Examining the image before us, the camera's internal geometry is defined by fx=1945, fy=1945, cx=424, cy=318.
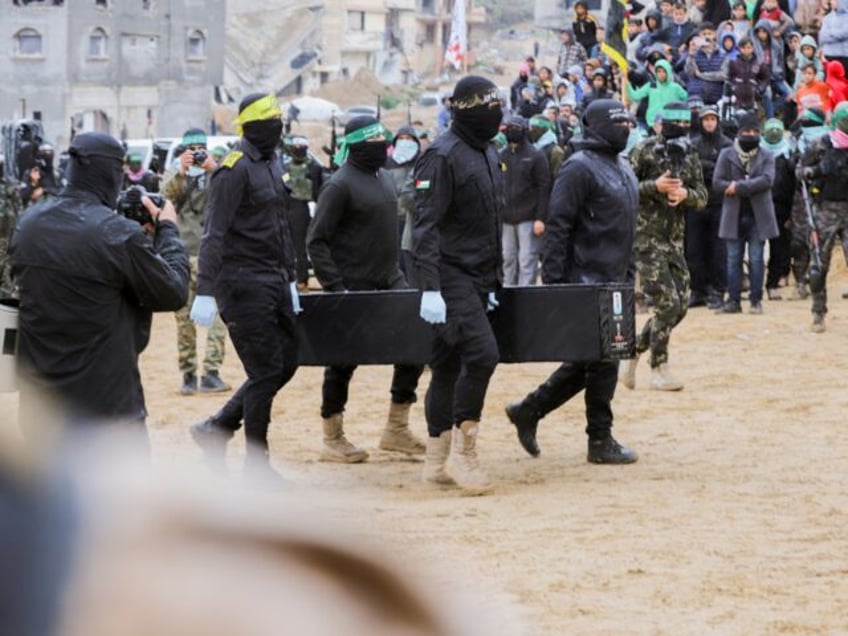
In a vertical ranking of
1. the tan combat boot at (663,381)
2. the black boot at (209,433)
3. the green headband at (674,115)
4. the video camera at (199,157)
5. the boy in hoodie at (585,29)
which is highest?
the boy in hoodie at (585,29)

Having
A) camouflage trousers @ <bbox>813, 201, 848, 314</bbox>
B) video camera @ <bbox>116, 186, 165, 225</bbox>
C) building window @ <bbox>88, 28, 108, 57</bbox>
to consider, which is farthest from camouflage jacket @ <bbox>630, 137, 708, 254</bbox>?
building window @ <bbox>88, 28, 108, 57</bbox>

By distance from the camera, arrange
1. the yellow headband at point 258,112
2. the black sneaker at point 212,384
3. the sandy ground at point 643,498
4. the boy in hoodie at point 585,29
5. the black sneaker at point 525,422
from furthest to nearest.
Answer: the boy in hoodie at point 585,29, the black sneaker at point 212,384, the black sneaker at point 525,422, the yellow headband at point 258,112, the sandy ground at point 643,498

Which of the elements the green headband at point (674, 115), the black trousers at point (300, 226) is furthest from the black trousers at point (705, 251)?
the green headband at point (674, 115)

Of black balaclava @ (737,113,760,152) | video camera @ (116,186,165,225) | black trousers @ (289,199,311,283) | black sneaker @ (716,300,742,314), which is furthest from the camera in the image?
black trousers @ (289,199,311,283)

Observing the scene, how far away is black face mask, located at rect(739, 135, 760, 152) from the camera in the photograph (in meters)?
18.9

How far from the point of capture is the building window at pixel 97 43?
78.0m

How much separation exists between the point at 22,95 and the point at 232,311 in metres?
66.6

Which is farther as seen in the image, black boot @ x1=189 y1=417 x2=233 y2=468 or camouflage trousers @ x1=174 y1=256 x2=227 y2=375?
camouflage trousers @ x1=174 y1=256 x2=227 y2=375

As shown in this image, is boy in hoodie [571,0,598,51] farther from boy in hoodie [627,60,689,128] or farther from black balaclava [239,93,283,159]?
black balaclava [239,93,283,159]

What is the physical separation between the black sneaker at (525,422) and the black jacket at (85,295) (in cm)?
426

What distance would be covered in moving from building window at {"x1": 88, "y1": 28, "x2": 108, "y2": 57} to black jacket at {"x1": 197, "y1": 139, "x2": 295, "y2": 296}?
6997 cm

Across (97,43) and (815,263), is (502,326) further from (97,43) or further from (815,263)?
(97,43)

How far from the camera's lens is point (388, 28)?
11019 cm

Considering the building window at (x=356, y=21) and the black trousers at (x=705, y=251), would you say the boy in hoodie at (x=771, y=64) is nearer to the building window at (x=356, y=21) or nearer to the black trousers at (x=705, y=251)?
the black trousers at (x=705, y=251)
